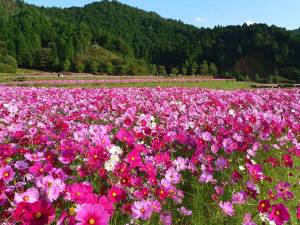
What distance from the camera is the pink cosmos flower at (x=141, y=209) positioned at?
251 cm

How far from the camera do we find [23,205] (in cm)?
191

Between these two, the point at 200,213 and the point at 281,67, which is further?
the point at 281,67

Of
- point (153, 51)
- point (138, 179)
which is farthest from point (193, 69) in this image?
point (138, 179)

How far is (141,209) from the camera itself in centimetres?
255

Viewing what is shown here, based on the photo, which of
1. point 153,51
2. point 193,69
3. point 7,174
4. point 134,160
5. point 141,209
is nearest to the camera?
point 141,209

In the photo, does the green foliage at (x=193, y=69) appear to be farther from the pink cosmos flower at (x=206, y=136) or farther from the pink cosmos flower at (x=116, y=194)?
the pink cosmos flower at (x=116, y=194)

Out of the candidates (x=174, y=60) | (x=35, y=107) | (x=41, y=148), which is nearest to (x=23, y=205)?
(x=41, y=148)

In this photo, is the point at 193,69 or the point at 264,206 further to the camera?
the point at 193,69

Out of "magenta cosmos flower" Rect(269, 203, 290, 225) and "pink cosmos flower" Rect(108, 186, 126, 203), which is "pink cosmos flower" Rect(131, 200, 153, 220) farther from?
"magenta cosmos flower" Rect(269, 203, 290, 225)

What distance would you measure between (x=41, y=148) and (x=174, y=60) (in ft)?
473

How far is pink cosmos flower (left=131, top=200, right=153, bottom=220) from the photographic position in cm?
251

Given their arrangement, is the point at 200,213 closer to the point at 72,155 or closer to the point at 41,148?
the point at 72,155

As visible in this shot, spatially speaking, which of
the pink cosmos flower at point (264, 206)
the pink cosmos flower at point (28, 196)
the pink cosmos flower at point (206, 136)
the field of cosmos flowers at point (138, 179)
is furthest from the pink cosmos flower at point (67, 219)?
the pink cosmos flower at point (206, 136)

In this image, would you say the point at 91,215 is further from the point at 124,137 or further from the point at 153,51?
the point at 153,51
